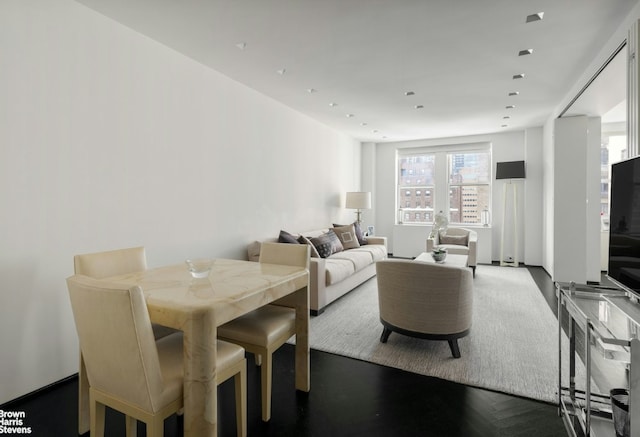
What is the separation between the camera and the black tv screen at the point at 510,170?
20.6 feet

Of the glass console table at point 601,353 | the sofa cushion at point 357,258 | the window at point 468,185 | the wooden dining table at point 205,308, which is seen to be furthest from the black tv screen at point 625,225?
the window at point 468,185

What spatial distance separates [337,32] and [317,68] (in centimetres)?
76

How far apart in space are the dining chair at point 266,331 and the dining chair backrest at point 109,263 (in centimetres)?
77

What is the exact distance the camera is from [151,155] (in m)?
2.92

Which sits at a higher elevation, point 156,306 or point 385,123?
point 385,123

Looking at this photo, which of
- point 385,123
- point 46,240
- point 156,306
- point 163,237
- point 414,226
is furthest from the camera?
point 414,226

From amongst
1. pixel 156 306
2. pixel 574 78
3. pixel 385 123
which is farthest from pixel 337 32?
pixel 385 123

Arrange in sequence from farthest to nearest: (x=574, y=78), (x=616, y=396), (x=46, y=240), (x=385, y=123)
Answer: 1. (x=385, y=123)
2. (x=574, y=78)
3. (x=46, y=240)
4. (x=616, y=396)

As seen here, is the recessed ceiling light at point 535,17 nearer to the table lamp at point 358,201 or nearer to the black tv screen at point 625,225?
the black tv screen at point 625,225

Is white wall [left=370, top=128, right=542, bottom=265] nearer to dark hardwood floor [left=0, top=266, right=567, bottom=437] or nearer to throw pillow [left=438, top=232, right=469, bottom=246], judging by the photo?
throw pillow [left=438, top=232, right=469, bottom=246]

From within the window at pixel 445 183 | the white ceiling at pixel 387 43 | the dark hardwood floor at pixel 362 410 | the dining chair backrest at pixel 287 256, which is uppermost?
the white ceiling at pixel 387 43

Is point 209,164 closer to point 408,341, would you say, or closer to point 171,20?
point 171,20

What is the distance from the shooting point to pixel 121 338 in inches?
51.1

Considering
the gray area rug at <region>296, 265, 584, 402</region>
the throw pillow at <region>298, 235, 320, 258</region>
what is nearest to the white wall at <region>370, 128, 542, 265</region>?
the gray area rug at <region>296, 265, 584, 402</region>
